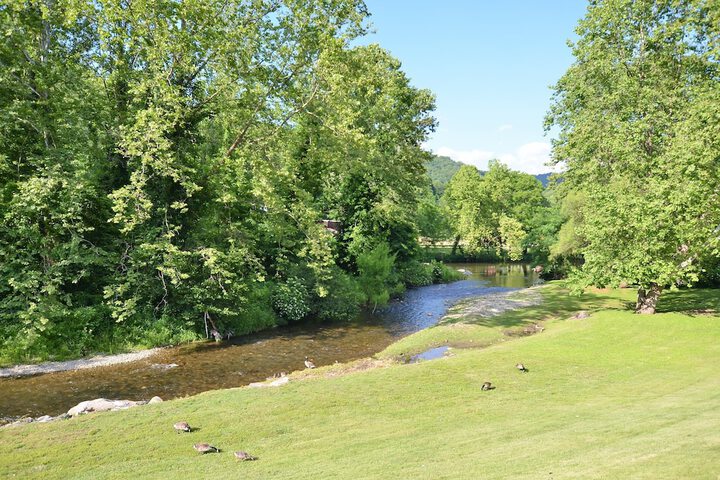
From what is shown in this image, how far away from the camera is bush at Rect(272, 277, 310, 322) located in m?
31.0

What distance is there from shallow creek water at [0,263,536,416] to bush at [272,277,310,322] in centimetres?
100

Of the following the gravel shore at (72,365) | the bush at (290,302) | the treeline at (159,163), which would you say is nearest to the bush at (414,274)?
the treeline at (159,163)

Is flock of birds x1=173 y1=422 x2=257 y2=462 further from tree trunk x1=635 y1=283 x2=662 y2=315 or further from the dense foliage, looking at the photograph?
the dense foliage

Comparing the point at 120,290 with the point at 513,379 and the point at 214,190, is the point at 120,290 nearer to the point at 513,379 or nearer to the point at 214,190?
the point at 214,190

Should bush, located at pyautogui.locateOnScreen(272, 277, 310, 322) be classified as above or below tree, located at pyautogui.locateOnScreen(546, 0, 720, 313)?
below

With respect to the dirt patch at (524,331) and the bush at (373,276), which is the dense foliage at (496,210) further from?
the dirt patch at (524,331)

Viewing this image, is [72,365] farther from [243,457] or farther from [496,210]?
[496,210]

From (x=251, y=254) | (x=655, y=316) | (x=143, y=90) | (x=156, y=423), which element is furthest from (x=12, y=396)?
(x=655, y=316)

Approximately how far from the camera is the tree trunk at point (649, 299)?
26.4m

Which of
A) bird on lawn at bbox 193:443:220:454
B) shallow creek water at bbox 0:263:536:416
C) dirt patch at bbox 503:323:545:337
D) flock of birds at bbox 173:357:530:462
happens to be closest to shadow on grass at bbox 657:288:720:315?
dirt patch at bbox 503:323:545:337

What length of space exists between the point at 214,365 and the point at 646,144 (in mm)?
29324

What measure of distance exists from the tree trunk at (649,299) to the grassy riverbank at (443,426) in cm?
599

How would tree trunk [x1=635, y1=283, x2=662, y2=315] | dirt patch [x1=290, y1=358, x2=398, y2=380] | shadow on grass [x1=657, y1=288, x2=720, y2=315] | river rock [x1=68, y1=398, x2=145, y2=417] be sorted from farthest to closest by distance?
1. shadow on grass [x1=657, y1=288, x2=720, y2=315]
2. tree trunk [x1=635, y1=283, x2=662, y2=315]
3. dirt patch [x1=290, y1=358, x2=398, y2=380]
4. river rock [x1=68, y1=398, x2=145, y2=417]

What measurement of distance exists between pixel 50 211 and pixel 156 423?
15.5 m
